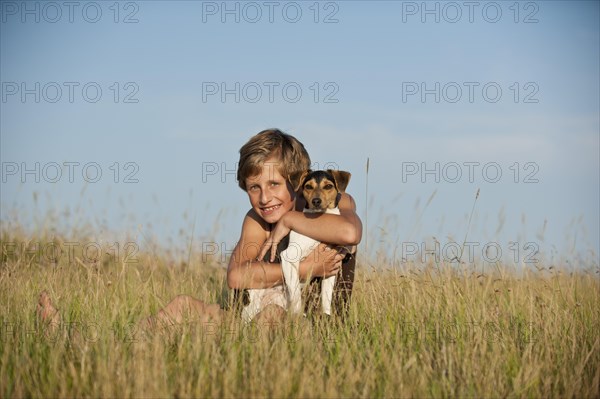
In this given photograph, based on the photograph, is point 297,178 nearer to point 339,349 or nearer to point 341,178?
point 341,178

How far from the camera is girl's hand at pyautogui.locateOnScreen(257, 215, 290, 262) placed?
531 cm

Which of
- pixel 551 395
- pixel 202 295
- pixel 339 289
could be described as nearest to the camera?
pixel 551 395

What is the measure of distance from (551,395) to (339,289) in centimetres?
185

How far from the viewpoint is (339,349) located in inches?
176

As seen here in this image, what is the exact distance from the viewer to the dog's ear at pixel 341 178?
573 cm

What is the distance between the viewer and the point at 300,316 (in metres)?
4.75

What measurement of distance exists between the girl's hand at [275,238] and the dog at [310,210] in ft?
0.24

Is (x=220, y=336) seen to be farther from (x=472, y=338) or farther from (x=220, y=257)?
(x=220, y=257)

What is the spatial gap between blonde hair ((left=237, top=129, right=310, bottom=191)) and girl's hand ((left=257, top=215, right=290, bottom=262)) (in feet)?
1.73

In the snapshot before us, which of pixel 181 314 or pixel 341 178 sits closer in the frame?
pixel 181 314

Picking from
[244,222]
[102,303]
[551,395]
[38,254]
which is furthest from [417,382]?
[38,254]

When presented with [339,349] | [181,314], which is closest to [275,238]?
[181,314]

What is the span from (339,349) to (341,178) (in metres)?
1.76

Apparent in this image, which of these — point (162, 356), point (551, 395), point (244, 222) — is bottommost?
point (551, 395)
